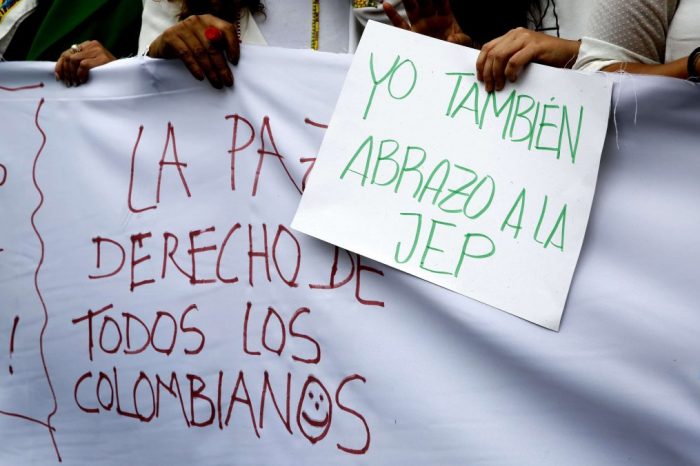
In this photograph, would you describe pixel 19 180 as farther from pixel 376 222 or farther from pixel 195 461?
pixel 376 222

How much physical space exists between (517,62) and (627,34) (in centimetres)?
25

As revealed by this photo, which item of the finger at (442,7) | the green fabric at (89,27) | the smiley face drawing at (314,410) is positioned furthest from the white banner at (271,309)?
the green fabric at (89,27)

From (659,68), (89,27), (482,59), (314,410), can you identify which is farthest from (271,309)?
(89,27)

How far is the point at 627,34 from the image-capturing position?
4.37 ft

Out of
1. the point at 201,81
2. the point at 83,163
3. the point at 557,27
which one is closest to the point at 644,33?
the point at 557,27

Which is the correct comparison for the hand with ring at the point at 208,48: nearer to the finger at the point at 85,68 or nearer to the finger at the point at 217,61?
the finger at the point at 217,61

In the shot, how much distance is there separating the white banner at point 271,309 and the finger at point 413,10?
17 centimetres

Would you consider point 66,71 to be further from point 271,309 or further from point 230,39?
point 271,309

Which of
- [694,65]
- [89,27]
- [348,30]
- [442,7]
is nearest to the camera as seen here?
[694,65]

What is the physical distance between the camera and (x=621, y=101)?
4.02 feet

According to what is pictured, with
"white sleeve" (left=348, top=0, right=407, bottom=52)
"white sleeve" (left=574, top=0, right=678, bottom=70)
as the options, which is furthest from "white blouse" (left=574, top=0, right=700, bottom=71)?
"white sleeve" (left=348, top=0, right=407, bottom=52)

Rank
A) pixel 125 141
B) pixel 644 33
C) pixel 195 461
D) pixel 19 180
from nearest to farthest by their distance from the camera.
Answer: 1. pixel 644 33
2. pixel 195 461
3. pixel 125 141
4. pixel 19 180

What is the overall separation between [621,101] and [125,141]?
957mm

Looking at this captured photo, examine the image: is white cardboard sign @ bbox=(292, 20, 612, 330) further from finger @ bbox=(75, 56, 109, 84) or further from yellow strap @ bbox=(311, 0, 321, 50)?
finger @ bbox=(75, 56, 109, 84)
